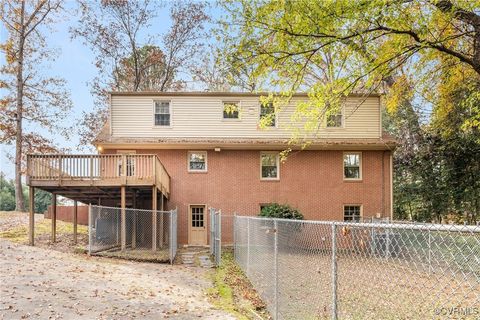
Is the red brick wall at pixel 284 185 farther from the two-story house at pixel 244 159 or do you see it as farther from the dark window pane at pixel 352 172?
the dark window pane at pixel 352 172

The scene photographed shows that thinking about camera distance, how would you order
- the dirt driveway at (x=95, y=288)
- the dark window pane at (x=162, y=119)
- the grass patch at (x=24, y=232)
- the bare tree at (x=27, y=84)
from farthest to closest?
1. the bare tree at (x=27, y=84)
2. the dark window pane at (x=162, y=119)
3. the grass patch at (x=24, y=232)
4. the dirt driveway at (x=95, y=288)

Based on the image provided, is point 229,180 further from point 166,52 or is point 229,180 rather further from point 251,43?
point 166,52

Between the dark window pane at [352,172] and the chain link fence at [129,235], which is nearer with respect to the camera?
the chain link fence at [129,235]

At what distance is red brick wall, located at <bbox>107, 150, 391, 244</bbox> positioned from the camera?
19.5 meters

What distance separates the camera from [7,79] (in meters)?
26.2

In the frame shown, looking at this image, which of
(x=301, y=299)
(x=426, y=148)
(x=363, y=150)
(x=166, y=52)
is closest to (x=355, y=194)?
(x=363, y=150)

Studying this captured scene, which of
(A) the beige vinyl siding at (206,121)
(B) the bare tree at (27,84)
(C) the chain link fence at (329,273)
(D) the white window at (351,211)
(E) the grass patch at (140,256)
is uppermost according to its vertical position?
(B) the bare tree at (27,84)

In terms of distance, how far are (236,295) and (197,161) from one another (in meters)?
11.5

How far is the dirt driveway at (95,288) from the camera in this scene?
272 inches

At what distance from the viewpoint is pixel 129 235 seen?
18250 millimetres

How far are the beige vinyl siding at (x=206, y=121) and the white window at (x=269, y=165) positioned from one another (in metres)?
0.97

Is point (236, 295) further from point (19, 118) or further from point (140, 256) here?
point (19, 118)

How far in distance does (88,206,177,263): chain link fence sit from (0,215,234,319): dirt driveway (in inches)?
39.2

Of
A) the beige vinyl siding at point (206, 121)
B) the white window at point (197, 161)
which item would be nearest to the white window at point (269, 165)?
the beige vinyl siding at point (206, 121)
